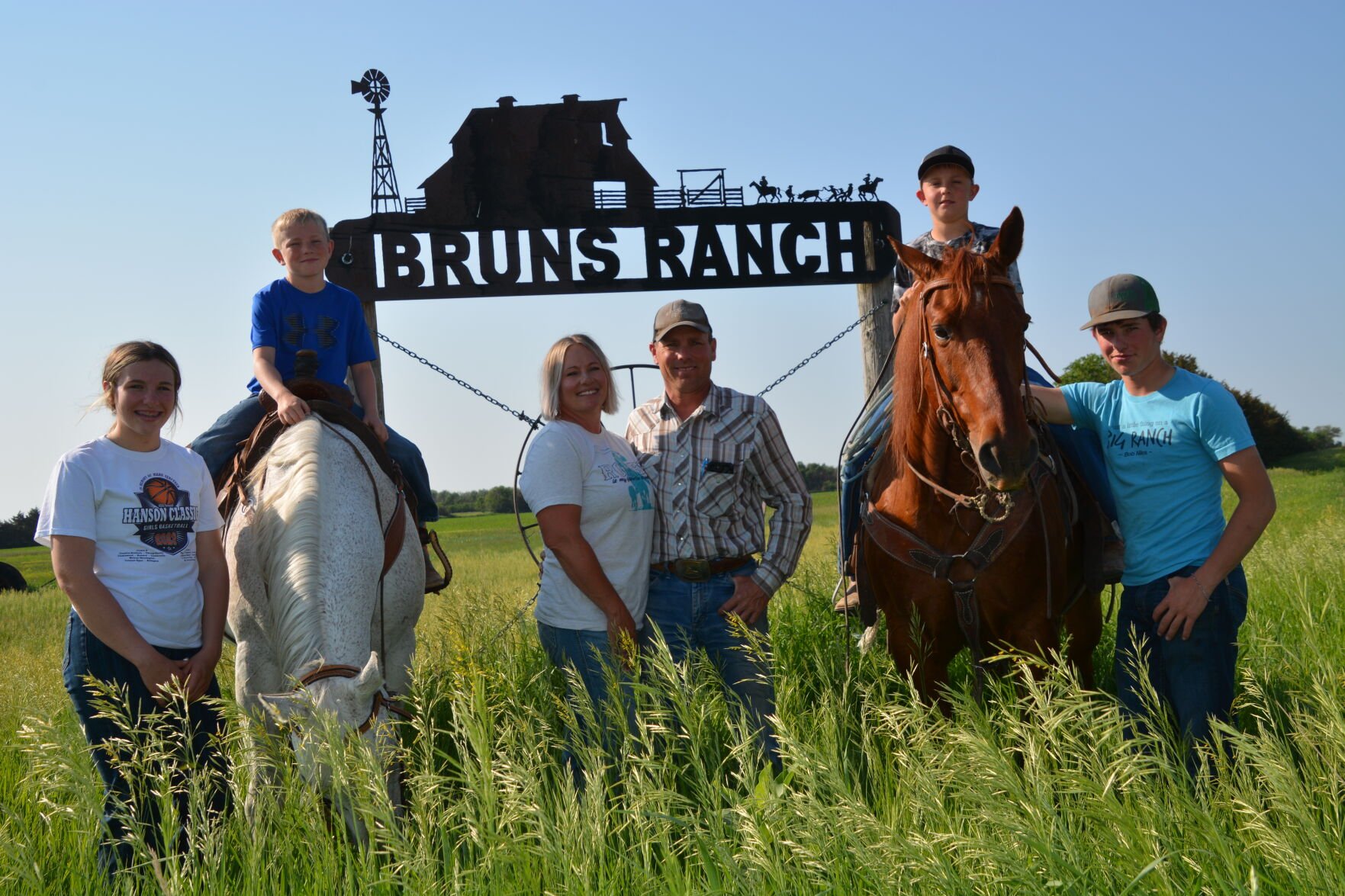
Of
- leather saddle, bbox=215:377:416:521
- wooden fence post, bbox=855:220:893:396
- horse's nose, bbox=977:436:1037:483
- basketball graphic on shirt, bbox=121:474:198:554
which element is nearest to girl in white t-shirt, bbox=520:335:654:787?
leather saddle, bbox=215:377:416:521

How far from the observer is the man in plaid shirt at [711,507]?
171 inches

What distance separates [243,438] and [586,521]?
2060 mm

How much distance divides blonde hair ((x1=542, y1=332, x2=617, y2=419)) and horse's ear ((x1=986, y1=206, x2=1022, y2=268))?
1628 millimetres

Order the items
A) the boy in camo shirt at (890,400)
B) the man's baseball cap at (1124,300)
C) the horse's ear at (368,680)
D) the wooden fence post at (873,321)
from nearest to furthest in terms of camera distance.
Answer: the horse's ear at (368,680) < the man's baseball cap at (1124,300) < the boy in camo shirt at (890,400) < the wooden fence post at (873,321)

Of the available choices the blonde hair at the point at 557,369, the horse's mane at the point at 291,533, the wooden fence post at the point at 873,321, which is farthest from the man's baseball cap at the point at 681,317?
the wooden fence post at the point at 873,321

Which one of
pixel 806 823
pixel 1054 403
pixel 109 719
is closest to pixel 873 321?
pixel 1054 403

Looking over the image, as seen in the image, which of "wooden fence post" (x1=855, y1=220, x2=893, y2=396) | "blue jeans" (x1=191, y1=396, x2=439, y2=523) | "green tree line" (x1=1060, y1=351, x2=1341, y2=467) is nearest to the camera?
"blue jeans" (x1=191, y1=396, x2=439, y2=523)

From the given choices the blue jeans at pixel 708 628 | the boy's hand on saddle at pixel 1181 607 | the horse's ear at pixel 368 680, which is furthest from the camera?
the blue jeans at pixel 708 628

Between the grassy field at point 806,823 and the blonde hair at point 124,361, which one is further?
the blonde hair at point 124,361

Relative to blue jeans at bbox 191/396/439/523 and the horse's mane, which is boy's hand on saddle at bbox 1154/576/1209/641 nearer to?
the horse's mane

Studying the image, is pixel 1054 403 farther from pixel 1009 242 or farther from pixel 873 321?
pixel 873 321

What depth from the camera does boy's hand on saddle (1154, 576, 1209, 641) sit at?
3654mm

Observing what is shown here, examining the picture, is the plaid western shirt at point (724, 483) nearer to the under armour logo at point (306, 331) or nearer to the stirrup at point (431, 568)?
the stirrup at point (431, 568)

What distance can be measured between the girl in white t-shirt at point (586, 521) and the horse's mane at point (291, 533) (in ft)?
2.75
